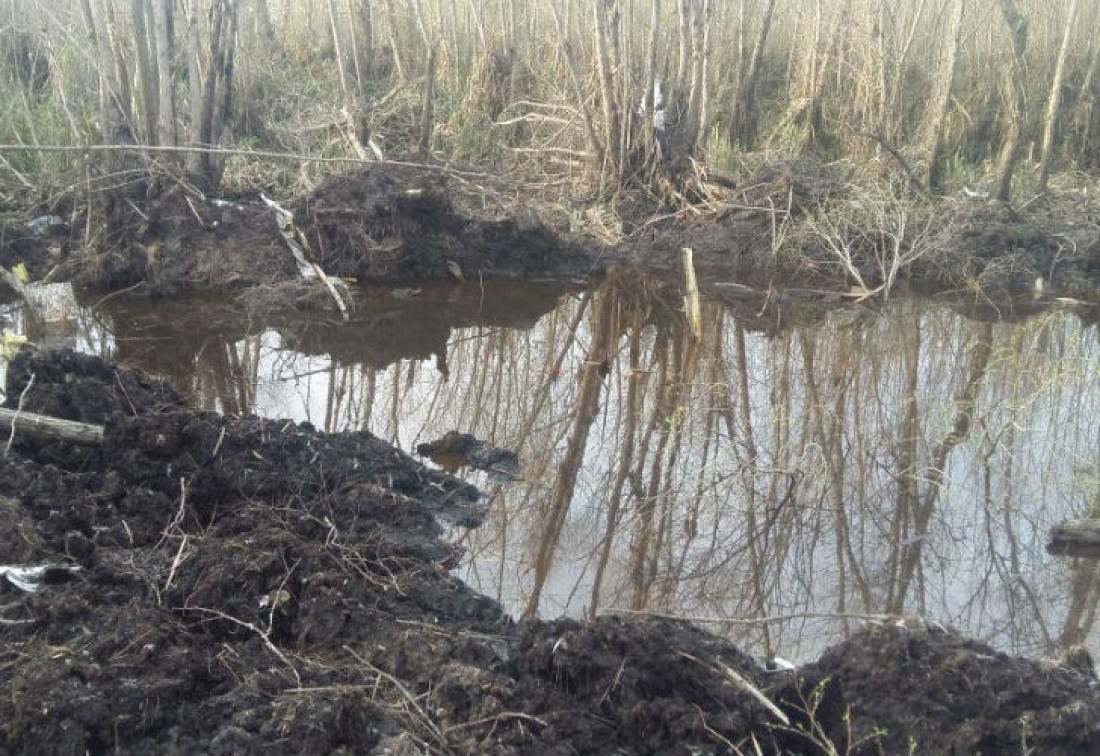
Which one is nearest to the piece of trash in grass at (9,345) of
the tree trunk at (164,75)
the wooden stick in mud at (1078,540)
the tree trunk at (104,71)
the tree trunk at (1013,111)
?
the tree trunk at (104,71)

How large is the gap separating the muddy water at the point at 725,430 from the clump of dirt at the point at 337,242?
30cm

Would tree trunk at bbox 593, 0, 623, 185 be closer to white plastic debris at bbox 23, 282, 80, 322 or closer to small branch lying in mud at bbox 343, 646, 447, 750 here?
white plastic debris at bbox 23, 282, 80, 322

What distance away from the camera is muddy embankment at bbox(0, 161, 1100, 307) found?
8562 millimetres

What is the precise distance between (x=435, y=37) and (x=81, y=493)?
32.1 feet

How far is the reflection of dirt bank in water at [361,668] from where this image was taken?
3043mm

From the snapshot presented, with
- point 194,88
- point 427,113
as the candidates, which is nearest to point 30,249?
point 194,88

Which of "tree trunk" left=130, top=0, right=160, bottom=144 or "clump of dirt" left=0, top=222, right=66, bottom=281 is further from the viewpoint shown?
"tree trunk" left=130, top=0, right=160, bottom=144

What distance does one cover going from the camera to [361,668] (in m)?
3.35

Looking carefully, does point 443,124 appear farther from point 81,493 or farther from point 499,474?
point 81,493

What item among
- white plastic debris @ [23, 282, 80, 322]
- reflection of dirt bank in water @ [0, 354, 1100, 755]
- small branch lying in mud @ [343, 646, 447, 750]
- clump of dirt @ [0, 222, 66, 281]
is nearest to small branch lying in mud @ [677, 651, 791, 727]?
reflection of dirt bank in water @ [0, 354, 1100, 755]

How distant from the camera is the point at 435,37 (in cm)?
1304

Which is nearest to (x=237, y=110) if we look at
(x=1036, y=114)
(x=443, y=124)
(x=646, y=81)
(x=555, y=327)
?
(x=443, y=124)

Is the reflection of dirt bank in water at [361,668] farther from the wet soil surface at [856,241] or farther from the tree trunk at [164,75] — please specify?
the wet soil surface at [856,241]

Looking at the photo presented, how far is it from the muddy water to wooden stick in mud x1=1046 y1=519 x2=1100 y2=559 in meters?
0.08
